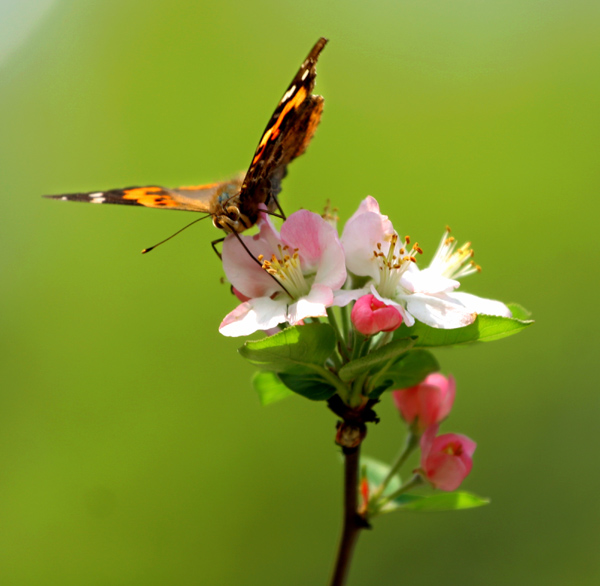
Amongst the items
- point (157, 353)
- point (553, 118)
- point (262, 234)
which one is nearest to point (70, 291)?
point (157, 353)

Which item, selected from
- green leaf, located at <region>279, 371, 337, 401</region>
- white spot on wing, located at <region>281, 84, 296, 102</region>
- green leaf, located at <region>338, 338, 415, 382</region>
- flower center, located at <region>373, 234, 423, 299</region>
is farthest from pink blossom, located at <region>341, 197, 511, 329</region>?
white spot on wing, located at <region>281, 84, 296, 102</region>

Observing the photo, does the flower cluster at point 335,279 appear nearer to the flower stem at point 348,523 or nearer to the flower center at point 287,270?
the flower center at point 287,270

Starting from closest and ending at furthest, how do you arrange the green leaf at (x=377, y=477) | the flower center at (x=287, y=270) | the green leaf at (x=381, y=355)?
the green leaf at (x=381, y=355), the flower center at (x=287, y=270), the green leaf at (x=377, y=477)

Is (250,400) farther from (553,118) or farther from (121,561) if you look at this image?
(553,118)

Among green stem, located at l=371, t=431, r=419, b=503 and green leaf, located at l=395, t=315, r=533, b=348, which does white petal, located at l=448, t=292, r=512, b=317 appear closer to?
green leaf, located at l=395, t=315, r=533, b=348

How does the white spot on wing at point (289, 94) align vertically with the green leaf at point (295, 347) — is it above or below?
above

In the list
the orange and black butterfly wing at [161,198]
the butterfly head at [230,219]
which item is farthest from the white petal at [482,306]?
the orange and black butterfly wing at [161,198]
